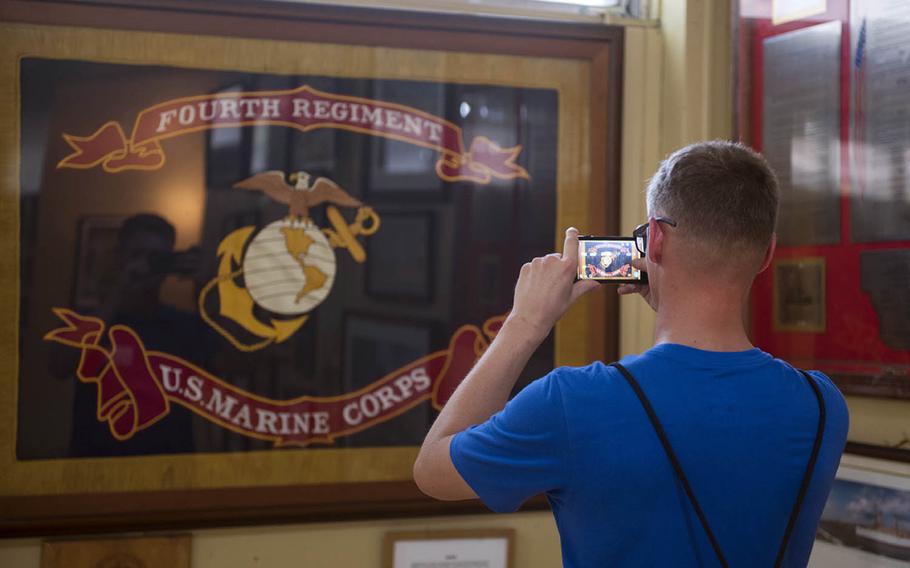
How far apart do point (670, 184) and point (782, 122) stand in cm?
109

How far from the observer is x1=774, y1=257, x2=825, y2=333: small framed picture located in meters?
2.05

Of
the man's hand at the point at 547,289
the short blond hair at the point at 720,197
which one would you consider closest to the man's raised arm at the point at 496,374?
the man's hand at the point at 547,289

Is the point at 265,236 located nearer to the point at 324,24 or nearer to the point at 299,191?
the point at 299,191

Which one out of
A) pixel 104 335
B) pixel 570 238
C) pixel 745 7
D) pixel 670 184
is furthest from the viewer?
pixel 745 7

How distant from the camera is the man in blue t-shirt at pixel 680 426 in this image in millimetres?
1109

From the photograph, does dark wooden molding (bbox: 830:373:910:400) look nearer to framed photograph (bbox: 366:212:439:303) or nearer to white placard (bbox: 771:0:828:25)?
white placard (bbox: 771:0:828:25)

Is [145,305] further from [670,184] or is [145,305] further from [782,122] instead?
[782,122]

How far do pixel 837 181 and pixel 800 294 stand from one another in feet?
0.90

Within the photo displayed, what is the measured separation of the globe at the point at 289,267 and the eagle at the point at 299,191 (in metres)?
0.04

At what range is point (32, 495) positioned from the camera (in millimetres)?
1974

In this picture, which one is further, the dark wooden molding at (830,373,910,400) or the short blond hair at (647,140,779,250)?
the dark wooden molding at (830,373,910,400)

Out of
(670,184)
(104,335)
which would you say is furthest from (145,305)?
(670,184)

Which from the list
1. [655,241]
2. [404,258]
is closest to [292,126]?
[404,258]

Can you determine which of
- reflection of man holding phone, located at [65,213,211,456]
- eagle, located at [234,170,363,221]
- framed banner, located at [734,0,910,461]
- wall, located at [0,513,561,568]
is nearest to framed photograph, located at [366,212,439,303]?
eagle, located at [234,170,363,221]
